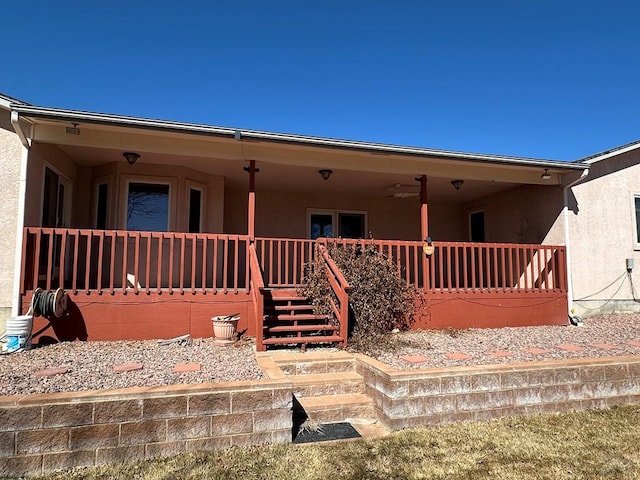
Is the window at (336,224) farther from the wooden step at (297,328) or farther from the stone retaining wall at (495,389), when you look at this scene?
the stone retaining wall at (495,389)

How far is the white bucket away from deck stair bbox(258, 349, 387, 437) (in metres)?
3.31

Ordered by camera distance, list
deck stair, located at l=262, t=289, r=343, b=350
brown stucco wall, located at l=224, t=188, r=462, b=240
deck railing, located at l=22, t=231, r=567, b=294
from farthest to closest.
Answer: brown stucco wall, located at l=224, t=188, r=462, b=240 < deck railing, located at l=22, t=231, r=567, b=294 < deck stair, located at l=262, t=289, r=343, b=350

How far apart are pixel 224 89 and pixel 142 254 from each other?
8.04m

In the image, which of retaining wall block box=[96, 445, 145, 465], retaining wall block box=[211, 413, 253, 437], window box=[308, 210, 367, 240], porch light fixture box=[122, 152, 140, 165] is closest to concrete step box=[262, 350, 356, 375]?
retaining wall block box=[211, 413, 253, 437]

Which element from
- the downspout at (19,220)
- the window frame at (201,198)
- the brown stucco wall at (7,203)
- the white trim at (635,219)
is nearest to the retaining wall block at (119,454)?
the downspout at (19,220)

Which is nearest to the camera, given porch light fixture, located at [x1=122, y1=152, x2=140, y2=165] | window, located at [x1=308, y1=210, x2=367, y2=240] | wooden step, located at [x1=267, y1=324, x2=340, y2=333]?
wooden step, located at [x1=267, y1=324, x2=340, y2=333]

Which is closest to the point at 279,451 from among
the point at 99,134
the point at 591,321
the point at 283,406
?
the point at 283,406

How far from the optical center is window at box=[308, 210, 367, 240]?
11.1 m

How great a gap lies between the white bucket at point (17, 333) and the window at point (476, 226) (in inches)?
415

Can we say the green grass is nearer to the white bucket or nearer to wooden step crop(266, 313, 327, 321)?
wooden step crop(266, 313, 327, 321)

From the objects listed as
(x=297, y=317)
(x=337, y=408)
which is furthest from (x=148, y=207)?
(x=337, y=408)

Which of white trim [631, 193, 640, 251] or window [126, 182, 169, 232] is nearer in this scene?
window [126, 182, 169, 232]

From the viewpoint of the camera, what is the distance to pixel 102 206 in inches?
323

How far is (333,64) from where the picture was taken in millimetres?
13188
